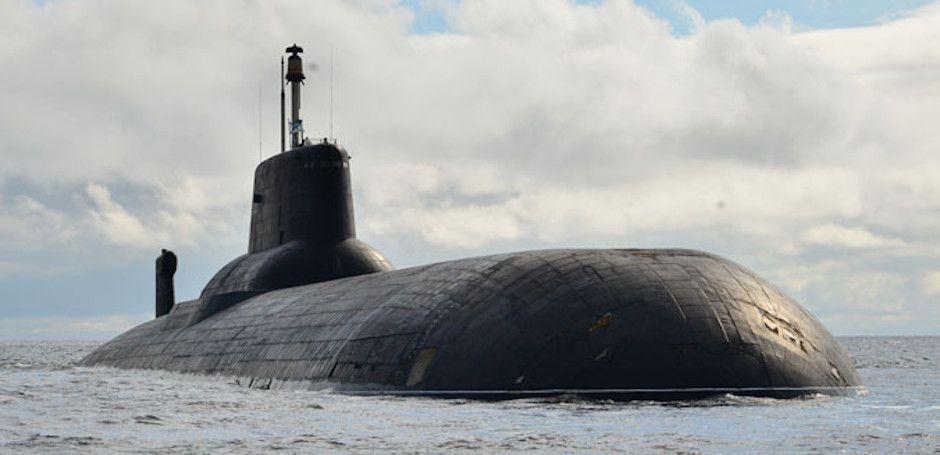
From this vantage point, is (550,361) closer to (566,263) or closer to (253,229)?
(566,263)

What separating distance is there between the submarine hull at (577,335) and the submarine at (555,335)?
1.0 inches

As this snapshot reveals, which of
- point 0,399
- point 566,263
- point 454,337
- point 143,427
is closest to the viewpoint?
point 143,427

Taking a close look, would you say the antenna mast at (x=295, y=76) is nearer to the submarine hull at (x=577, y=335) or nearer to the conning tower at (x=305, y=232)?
the conning tower at (x=305, y=232)

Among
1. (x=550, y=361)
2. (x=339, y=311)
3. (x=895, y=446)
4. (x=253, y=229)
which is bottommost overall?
(x=895, y=446)

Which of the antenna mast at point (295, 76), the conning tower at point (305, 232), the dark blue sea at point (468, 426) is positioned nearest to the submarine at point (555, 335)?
the dark blue sea at point (468, 426)

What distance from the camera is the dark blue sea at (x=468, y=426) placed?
45.8ft

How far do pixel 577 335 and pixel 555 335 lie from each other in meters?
0.36

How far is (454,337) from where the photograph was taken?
19.9 metres

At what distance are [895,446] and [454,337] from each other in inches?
316

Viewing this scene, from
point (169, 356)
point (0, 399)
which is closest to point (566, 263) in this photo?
point (0, 399)

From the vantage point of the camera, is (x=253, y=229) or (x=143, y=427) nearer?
(x=143, y=427)

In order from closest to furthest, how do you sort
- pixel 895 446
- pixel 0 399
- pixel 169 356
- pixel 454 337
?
pixel 895 446 → pixel 454 337 → pixel 0 399 → pixel 169 356

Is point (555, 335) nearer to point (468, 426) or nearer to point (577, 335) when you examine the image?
point (577, 335)

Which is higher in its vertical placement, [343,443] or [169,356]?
[169,356]
